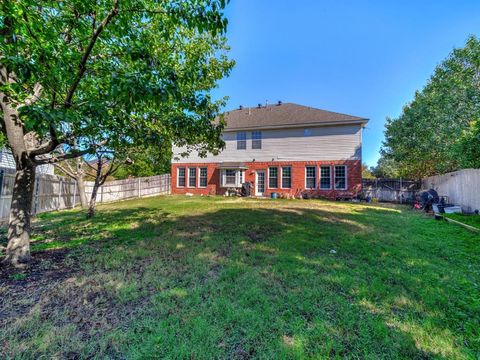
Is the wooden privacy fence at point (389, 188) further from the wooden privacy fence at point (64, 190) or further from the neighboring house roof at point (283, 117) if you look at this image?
the wooden privacy fence at point (64, 190)

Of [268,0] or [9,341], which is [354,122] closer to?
[268,0]

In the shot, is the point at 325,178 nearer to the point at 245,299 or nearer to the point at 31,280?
the point at 245,299

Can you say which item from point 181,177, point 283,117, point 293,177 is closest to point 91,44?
point 293,177

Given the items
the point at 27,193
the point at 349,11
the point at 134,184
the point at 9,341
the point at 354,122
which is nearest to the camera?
the point at 9,341

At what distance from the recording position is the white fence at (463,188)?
9102 millimetres

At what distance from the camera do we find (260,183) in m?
19.0

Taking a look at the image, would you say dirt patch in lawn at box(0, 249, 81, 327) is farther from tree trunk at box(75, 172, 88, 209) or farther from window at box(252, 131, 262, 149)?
window at box(252, 131, 262, 149)

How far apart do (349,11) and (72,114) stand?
1069 cm

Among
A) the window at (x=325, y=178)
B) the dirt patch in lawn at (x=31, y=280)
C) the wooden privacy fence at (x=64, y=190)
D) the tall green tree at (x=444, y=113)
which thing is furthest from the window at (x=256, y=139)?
the dirt patch in lawn at (x=31, y=280)

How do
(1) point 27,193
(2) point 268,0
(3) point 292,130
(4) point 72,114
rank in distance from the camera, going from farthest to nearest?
(3) point 292,130
(2) point 268,0
(1) point 27,193
(4) point 72,114

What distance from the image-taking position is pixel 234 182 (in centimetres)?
1941

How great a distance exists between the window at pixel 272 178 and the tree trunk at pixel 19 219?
52.2 ft

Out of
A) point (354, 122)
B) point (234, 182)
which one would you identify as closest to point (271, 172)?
point (234, 182)

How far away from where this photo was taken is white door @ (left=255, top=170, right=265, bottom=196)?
62.1 ft
